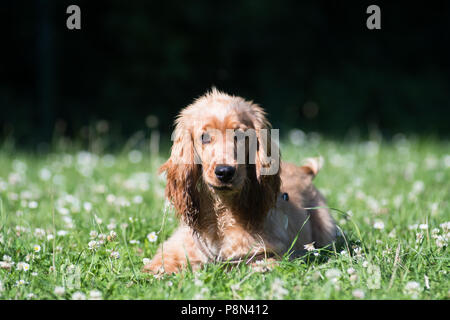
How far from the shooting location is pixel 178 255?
303cm

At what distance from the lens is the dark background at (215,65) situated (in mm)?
Answer: 9828

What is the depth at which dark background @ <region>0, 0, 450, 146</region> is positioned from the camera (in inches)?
387

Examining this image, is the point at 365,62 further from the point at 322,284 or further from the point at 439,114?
the point at 322,284

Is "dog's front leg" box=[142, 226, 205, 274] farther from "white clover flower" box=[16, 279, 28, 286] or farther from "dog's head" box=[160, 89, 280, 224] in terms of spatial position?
"white clover flower" box=[16, 279, 28, 286]

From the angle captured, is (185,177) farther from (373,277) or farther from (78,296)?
(373,277)

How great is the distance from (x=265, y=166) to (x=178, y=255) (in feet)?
2.40

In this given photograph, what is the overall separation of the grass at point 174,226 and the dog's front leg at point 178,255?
116 millimetres

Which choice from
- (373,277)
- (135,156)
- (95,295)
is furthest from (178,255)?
(135,156)

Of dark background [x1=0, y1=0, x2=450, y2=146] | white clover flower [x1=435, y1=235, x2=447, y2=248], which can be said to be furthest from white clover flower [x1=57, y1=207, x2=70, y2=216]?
dark background [x1=0, y1=0, x2=450, y2=146]

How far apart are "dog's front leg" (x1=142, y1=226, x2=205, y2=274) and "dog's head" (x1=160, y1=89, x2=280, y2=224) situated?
165 millimetres

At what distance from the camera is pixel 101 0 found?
10.4 meters

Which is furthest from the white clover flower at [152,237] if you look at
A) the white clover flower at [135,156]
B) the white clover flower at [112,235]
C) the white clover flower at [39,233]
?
the white clover flower at [135,156]

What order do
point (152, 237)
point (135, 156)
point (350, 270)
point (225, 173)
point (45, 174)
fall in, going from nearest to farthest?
point (350, 270) → point (225, 173) → point (152, 237) → point (45, 174) → point (135, 156)

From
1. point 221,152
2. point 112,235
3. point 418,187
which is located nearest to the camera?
point 221,152
